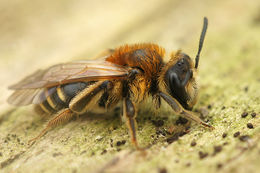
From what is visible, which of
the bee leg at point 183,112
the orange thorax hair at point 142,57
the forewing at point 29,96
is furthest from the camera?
the forewing at point 29,96

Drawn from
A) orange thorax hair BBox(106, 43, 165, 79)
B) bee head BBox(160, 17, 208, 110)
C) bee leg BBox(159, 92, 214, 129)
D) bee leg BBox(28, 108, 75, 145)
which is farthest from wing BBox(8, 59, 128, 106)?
bee leg BBox(159, 92, 214, 129)

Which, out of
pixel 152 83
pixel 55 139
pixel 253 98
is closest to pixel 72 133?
pixel 55 139

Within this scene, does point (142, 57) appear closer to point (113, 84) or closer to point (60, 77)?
point (113, 84)

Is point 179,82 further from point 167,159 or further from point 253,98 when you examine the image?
point 253,98

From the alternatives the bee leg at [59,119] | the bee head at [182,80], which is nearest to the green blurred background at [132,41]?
the bee leg at [59,119]

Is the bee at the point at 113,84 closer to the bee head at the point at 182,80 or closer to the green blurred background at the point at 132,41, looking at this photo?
the bee head at the point at 182,80

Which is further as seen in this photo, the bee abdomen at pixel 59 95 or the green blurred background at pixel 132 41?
the bee abdomen at pixel 59 95
